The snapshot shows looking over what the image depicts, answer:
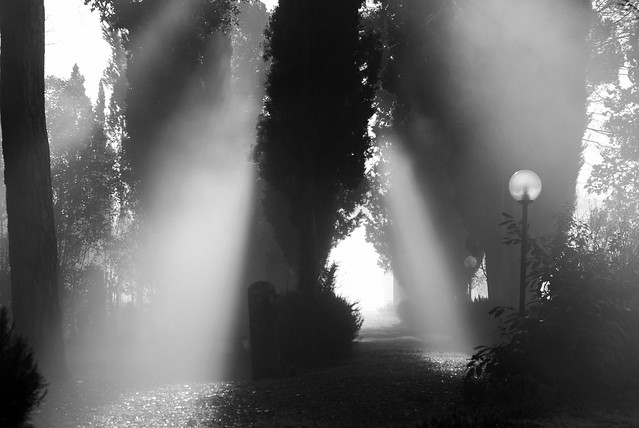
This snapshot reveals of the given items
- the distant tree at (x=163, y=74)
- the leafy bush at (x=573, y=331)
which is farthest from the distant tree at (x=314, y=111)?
A: the distant tree at (x=163, y=74)

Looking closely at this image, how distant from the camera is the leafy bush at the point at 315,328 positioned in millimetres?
14930

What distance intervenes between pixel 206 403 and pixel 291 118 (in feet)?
28.6

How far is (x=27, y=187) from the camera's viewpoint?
38.6 ft

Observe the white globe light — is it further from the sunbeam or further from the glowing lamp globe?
the glowing lamp globe

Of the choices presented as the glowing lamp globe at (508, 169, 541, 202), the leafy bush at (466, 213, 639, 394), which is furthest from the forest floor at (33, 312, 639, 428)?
the glowing lamp globe at (508, 169, 541, 202)

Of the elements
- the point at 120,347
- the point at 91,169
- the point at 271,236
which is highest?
the point at 91,169

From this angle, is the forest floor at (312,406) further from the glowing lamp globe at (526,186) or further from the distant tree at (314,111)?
the distant tree at (314,111)

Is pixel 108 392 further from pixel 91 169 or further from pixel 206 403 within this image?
pixel 91 169

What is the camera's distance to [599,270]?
1129 cm

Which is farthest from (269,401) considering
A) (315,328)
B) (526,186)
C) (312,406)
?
(526,186)

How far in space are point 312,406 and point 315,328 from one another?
5907 mm

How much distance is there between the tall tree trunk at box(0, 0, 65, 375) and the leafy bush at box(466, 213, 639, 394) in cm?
628

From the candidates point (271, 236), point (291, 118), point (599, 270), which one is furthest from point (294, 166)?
point (271, 236)

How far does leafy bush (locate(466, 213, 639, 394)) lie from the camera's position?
9.91 meters
